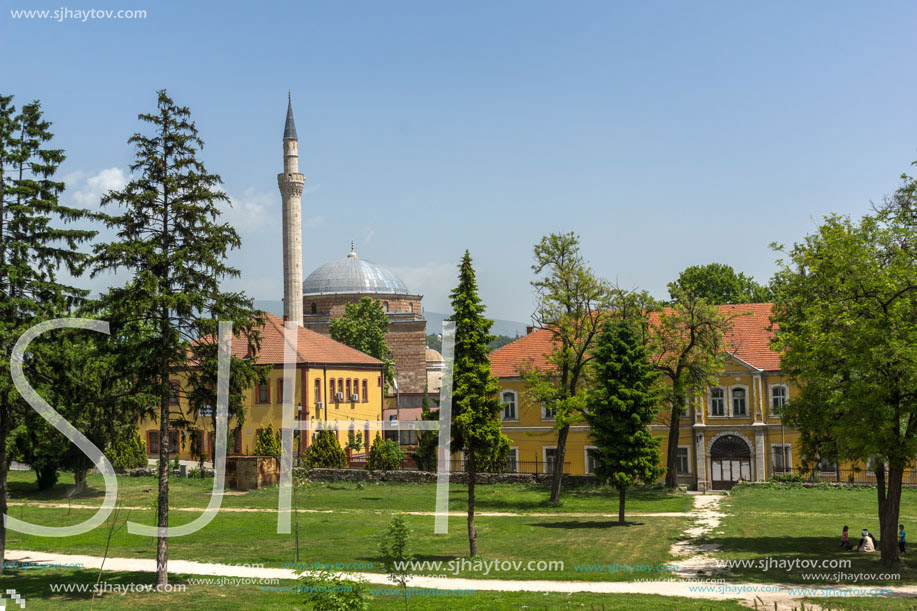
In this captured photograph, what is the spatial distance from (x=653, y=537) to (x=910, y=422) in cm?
914

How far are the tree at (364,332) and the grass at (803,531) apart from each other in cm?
4017

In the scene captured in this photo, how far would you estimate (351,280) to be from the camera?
95062 millimetres

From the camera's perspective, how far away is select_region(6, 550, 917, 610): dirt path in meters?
19.7

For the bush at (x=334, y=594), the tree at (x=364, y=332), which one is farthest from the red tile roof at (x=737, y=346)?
the bush at (x=334, y=594)

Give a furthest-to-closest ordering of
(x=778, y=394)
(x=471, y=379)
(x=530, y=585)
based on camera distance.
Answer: (x=778, y=394) < (x=471, y=379) < (x=530, y=585)

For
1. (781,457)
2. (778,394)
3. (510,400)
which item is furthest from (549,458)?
(778,394)

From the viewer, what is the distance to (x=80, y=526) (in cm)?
2973

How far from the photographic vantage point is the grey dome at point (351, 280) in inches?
3711

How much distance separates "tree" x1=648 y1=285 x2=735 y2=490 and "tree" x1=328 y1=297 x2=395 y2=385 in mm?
34934

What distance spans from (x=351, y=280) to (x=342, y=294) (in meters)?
3.93

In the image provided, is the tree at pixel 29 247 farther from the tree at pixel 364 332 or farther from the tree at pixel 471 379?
the tree at pixel 364 332

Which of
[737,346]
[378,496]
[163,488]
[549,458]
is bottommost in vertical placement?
[378,496]

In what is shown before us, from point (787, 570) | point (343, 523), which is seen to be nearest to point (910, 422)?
point (787, 570)

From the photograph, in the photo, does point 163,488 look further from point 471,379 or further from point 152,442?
point 152,442
